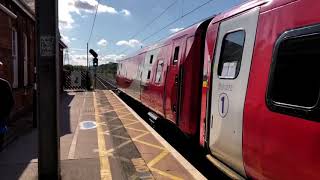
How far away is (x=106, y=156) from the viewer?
Result: 27.3ft

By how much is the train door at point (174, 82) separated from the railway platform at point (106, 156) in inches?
30.3

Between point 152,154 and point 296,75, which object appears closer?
point 296,75

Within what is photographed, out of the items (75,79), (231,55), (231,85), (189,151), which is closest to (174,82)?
(189,151)

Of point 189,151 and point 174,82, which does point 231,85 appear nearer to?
point 174,82

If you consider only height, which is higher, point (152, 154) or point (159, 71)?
point (159, 71)

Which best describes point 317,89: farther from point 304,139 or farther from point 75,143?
point 75,143

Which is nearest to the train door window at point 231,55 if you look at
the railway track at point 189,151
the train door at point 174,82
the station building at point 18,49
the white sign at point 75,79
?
the railway track at point 189,151

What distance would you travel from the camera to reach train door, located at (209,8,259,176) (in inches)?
213

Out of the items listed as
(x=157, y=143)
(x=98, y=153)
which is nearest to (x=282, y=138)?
(x=98, y=153)

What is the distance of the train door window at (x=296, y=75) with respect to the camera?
3.93 meters

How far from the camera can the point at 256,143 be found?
A: 16.0 ft

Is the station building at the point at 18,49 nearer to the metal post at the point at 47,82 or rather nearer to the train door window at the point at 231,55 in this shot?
the metal post at the point at 47,82

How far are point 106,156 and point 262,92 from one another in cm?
434

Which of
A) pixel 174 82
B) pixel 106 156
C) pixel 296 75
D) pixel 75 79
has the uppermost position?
pixel 296 75
